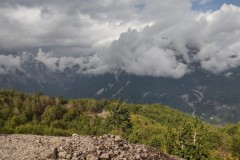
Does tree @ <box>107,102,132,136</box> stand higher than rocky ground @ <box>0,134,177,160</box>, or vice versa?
rocky ground @ <box>0,134,177,160</box>

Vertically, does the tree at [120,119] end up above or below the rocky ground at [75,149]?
below

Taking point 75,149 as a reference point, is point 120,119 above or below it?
below

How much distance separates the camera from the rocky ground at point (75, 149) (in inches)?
2372

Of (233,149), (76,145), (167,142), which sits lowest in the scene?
(233,149)

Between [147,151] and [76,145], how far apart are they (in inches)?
495

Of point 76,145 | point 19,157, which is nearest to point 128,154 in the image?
point 76,145

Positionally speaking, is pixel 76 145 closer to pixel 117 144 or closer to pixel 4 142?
pixel 117 144

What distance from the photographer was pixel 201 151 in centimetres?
12600

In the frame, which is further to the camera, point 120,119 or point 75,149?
point 120,119

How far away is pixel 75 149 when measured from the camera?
205 feet

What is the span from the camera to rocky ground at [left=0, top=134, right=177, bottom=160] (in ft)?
198

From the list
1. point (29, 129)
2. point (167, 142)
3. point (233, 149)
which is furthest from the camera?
point (233, 149)

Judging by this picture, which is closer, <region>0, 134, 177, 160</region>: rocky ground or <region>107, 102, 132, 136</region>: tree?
<region>0, 134, 177, 160</region>: rocky ground

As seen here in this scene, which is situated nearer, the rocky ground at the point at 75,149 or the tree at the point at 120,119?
the rocky ground at the point at 75,149
